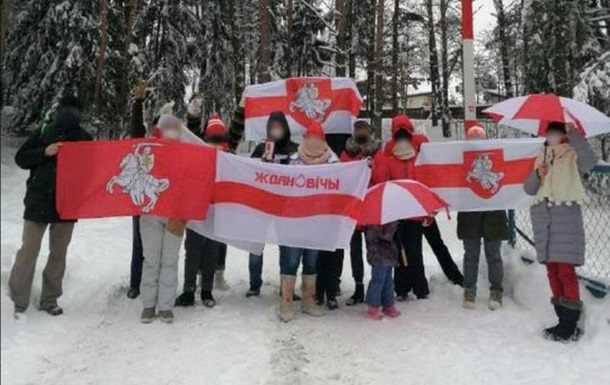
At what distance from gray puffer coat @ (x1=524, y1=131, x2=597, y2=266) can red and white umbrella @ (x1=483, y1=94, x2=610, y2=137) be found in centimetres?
14

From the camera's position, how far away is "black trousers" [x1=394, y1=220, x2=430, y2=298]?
6820 mm

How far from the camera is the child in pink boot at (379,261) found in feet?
20.4

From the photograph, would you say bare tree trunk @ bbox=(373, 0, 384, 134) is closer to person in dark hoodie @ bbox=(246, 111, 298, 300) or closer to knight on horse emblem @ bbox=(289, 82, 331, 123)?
knight on horse emblem @ bbox=(289, 82, 331, 123)

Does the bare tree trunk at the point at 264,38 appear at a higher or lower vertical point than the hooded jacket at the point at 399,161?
higher

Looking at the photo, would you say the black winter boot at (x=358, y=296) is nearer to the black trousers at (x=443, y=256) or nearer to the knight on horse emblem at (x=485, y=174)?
the black trousers at (x=443, y=256)

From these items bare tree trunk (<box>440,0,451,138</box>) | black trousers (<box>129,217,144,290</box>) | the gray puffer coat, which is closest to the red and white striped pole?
the gray puffer coat

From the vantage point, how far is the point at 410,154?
676 centimetres

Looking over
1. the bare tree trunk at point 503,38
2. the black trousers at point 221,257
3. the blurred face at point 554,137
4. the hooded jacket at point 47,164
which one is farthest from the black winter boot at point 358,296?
the bare tree trunk at point 503,38

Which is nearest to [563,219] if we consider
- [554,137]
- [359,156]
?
[554,137]

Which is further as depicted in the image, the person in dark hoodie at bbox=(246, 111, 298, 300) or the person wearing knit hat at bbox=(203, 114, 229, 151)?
the person wearing knit hat at bbox=(203, 114, 229, 151)

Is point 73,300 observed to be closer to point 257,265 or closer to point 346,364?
point 257,265

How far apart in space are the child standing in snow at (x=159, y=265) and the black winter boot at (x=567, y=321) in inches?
142

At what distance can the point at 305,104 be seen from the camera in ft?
26.8

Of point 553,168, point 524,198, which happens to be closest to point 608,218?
point 524,198
